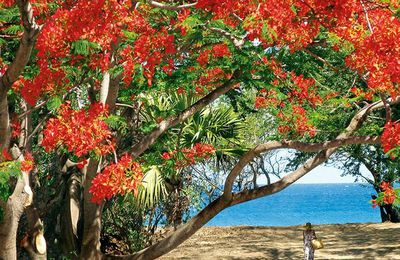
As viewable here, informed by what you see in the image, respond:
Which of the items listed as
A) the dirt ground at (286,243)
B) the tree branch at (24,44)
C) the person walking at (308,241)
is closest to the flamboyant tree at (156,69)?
the tree branch at (24,44)

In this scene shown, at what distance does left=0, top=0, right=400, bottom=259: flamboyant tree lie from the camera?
6.91 m

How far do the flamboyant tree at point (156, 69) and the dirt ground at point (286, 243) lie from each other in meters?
4.61

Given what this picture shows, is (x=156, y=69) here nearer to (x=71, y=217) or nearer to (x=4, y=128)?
(x=4, y=128)

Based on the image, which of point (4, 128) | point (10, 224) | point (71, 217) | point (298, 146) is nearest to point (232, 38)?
point (298, 146)

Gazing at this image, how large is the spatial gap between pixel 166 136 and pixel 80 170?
151cm

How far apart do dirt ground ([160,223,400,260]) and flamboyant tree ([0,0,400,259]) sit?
4.61 meters

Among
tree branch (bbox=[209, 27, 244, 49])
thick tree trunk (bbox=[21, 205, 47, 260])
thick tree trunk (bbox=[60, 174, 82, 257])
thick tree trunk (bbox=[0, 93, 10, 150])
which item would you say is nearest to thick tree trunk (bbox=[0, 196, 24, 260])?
thick tree trunk (bbox=[21, 205, 47, 260])

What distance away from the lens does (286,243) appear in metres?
16.2

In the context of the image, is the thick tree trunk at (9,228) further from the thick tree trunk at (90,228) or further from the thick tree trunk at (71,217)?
the thick tree trunk at (71,217)

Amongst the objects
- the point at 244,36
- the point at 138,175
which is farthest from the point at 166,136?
the point at 138,175

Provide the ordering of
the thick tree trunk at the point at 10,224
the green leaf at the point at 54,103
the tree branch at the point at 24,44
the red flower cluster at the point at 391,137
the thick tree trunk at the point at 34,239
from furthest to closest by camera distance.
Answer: the thick tree trunk at the point at 34,239 → the thick tree trunk at the point at 10,224 → the green leaf at the point at 54,103 → the red flower cluster at the point at 391,137 → the tree branch at the point at 24,44

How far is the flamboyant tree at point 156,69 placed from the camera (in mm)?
6914

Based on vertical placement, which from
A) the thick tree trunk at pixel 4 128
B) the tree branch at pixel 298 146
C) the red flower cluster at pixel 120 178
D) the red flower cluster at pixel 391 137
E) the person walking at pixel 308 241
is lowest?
the person walking at pixel 308 241

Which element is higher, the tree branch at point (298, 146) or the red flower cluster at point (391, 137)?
the tree branch at point (298, 146)
